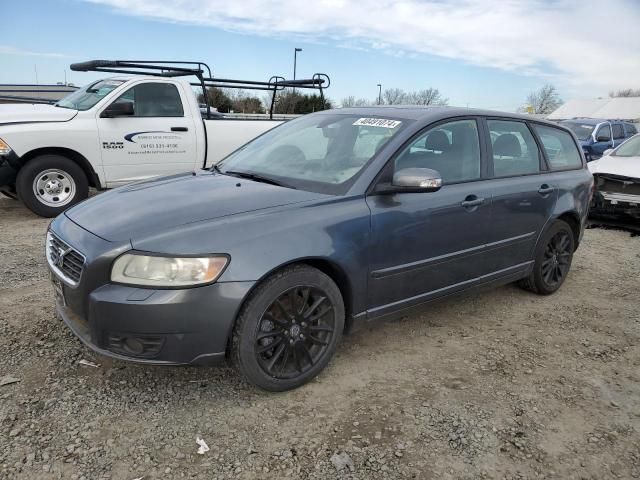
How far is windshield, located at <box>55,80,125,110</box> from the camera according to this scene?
7.08m

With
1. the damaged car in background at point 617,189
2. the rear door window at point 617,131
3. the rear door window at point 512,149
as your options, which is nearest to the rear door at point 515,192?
the rear door window at point 512,149

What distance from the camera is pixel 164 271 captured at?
2.54 metres

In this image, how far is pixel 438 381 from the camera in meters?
3.20

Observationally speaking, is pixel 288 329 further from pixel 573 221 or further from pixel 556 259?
pixel 573 221

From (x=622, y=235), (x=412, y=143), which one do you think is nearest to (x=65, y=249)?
(x=412, y=143)

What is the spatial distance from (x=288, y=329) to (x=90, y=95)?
589cm

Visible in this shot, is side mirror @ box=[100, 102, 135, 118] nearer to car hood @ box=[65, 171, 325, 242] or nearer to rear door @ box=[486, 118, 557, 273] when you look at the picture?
car hood @ box=[65, 171, 325, 242]

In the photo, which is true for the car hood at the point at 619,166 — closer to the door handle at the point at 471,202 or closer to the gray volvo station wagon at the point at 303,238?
the gray volvo station wagon at the point at 303,238

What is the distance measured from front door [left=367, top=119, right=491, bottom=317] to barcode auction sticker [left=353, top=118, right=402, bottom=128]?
0.20 meters

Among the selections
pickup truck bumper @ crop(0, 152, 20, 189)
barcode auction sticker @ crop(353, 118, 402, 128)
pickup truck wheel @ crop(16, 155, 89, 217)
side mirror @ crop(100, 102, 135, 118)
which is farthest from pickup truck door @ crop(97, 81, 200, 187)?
barcode auction sticker @ crop(353, 118, 402, 128)

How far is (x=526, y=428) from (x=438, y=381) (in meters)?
0.58

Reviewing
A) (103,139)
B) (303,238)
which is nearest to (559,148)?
(303,238)

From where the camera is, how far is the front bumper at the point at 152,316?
2512 millimetres

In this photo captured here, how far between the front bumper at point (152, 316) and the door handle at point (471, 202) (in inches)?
68.2
